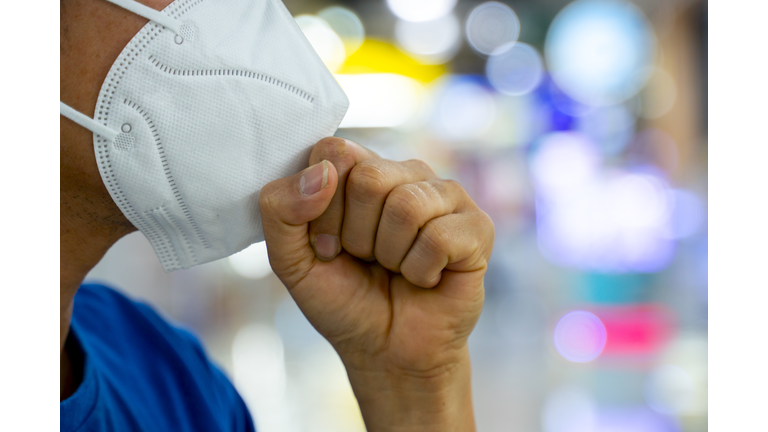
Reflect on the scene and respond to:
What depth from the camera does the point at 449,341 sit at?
974mm

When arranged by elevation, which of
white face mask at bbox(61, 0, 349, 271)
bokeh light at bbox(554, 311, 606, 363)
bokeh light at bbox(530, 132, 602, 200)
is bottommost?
bokeh light at bbox(554, 311, 606, 363)

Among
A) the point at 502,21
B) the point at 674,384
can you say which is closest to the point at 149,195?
the point at 674,384

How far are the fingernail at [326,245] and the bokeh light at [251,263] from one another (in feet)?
20.1

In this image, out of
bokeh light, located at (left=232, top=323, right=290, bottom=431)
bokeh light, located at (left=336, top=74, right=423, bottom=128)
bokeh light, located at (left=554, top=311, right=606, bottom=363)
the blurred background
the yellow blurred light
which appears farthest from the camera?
the yellow blurred light

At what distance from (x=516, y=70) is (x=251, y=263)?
215 inches

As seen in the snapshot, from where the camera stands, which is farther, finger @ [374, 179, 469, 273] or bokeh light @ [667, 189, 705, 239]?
bokeh light @ [667, 189, 705, 239]

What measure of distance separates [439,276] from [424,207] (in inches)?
6.4

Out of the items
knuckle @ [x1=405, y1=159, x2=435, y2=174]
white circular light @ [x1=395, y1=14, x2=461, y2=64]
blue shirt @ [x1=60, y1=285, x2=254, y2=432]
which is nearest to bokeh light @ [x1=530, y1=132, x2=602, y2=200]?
white circular light @ [x1=395, y1=14, x2=461, y2=64]

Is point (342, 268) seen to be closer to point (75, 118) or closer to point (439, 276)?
point (439, 276)

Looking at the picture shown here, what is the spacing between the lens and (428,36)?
28.8ft

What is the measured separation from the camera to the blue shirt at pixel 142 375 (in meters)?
1.08

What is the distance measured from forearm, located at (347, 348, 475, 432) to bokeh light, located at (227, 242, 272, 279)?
603 cm

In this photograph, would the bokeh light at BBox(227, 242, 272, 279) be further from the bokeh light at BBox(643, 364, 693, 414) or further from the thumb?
the thumb

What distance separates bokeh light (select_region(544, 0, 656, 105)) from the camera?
805 cm
